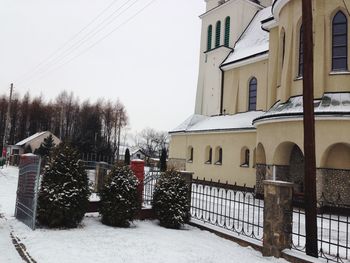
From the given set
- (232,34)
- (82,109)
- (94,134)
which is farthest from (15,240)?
(82,109)

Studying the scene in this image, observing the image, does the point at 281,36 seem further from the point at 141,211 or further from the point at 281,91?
the point at 141,211

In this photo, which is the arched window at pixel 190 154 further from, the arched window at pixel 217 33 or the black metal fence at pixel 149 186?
the black metal fence at pixel 149 186

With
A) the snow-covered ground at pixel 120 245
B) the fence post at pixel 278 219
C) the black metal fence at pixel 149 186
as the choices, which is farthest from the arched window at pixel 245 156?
the fence post at pixel 278 219

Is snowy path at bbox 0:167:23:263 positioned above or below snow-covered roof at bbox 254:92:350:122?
below

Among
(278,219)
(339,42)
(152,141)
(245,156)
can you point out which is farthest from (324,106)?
(152,141)

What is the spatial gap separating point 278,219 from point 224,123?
1825 centimetres

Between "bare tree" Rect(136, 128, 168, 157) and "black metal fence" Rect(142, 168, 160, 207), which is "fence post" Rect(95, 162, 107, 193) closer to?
"black metal fence" Rect(142, 168, 160, 207)

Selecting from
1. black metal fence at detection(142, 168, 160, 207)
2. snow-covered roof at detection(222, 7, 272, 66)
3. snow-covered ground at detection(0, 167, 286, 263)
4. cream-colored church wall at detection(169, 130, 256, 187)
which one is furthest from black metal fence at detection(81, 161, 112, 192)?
snow-covered roof at detection(222, 7, 272, 66)

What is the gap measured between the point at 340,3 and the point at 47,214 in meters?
14.4

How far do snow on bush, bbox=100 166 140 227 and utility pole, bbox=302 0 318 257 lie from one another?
447 centimetres

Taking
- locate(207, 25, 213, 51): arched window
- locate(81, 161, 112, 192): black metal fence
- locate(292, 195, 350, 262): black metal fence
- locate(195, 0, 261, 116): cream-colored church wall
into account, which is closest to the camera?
locate(292, 195, 350, 262): black metal fence

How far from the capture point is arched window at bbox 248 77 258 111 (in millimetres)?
24828

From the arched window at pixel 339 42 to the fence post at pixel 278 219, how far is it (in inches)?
387

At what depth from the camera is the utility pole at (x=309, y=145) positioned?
6965 millimetres
